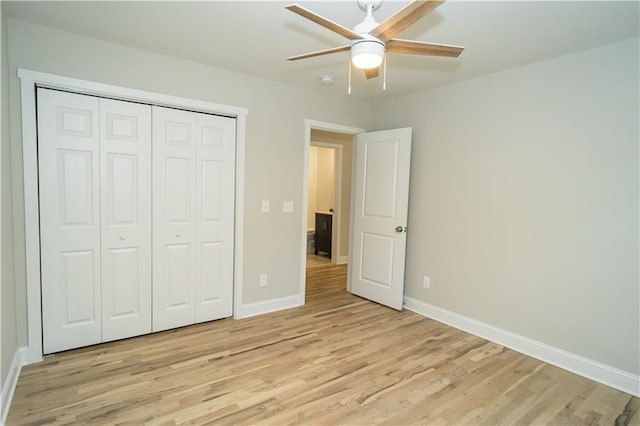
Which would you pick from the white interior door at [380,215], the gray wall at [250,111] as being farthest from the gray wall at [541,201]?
the gray wall at [250,111]

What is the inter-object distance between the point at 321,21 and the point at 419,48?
0.59 metres

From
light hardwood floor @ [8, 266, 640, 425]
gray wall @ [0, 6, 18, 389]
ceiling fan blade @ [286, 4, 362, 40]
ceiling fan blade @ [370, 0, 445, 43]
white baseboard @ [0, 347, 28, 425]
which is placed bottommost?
light hardwood floor @ [8, 266, 640, 425]

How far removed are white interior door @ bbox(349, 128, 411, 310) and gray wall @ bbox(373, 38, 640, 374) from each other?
23 centimetres

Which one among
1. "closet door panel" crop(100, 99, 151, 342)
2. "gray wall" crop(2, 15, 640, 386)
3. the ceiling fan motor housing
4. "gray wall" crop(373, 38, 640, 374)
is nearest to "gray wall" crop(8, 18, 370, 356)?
"gray wall" crop(2, 15, 640, 386)

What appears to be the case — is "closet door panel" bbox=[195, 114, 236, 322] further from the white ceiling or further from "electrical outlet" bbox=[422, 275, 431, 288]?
"electrical outlet" bbox=[422, 275, 431, 288]

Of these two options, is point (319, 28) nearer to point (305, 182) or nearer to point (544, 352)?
point (305, 182)

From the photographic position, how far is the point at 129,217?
2857 millimetres

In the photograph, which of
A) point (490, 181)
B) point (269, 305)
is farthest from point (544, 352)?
point (269, 305)

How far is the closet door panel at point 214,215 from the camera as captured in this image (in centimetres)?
320

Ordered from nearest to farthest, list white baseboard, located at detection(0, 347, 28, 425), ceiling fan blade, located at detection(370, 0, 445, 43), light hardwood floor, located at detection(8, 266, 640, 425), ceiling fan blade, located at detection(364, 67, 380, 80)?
1. ceiling fan blade, located at detection(370, 0, 445, 43)
2. white baseboard, located at detection(0, 347, 28, 425)
3. light hardwood floor, located at detection(8, 266, 640, 425)
4. ceiling fan blade, located at detection(364, 67, 380, 80)

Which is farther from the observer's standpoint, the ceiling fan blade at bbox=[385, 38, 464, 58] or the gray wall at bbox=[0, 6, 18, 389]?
the gray wall at bbox=[0, 6, 18, 389]

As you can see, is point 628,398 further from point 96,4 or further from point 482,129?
point 96,4

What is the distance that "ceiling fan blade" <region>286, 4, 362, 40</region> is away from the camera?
1439 millimetres

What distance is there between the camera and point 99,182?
8.84ft
